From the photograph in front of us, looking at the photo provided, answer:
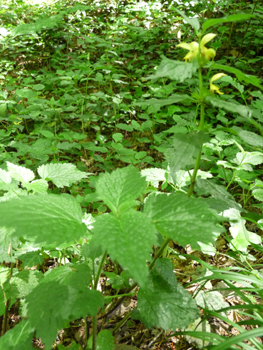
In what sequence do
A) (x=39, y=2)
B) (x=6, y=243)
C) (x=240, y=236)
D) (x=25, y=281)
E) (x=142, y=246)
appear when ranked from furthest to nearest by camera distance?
(x=39, y=2), (x=240, y=236), (x=25, y=281), (x=6, y=243), (x=142, y=246)

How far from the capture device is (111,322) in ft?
4.07

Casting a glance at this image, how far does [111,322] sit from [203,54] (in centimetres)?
130

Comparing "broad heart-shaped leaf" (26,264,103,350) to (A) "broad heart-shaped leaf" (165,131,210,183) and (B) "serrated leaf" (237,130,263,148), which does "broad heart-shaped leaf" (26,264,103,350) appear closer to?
(A) "broad heart-shaped leaf" (165,131,210,183)

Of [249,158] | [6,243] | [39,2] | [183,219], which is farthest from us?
[39,2]

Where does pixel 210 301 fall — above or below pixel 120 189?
below

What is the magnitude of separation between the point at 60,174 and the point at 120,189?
510 millimetres

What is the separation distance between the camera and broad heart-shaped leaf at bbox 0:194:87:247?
1.82 ft

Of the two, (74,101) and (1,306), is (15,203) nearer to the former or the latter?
(1,306)

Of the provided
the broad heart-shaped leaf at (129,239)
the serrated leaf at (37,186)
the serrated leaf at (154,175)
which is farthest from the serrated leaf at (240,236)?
the serrated leaf at (37,186)

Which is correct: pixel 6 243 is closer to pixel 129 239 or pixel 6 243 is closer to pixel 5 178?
pixel 5 178

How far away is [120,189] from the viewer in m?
0.77

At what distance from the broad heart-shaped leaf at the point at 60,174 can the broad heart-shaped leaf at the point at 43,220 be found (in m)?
0.44

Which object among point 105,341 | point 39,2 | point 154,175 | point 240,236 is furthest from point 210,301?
point 39,2

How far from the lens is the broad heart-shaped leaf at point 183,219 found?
0.59m
